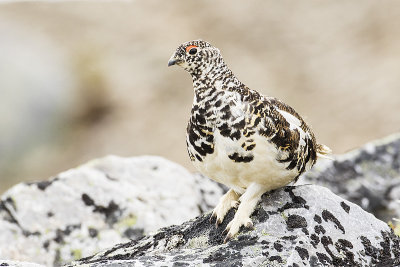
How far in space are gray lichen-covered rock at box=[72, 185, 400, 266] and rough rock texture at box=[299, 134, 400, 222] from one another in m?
3.08

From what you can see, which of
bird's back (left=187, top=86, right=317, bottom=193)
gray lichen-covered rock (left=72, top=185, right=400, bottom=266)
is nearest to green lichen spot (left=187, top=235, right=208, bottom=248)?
gray lichen-covered rock (left=72, top=185, right=400, bottom=266)

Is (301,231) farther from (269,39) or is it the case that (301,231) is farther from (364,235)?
(269,39)

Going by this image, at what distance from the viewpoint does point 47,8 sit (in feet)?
104

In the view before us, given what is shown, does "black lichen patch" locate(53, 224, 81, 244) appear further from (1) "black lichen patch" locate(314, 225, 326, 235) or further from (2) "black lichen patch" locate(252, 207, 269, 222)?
(1) "black lichen patch" locate(314, 225, 326, 235)

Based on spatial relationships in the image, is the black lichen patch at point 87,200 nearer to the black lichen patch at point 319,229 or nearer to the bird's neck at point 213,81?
the bird's neck at point 213,81

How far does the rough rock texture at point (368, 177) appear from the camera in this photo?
793 centimetres

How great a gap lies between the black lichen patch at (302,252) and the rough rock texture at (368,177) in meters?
3.73

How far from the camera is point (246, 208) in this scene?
15.8 feet

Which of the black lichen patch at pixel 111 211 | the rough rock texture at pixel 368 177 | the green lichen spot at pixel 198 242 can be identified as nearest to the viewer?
the green lichen spot at pixel 198 242

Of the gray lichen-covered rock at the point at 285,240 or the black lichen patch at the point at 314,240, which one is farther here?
the black lichen patch at the point at 314,240

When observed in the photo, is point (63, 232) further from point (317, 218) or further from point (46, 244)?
point (317, 218)

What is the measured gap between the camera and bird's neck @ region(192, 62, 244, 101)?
4.73 m

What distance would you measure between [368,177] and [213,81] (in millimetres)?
4412

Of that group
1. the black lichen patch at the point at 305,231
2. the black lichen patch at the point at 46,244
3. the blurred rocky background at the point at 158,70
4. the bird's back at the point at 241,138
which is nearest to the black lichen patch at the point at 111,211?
the black lichen patch at the point at 46,244
